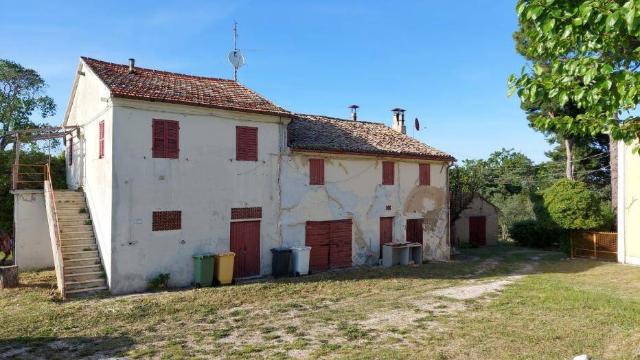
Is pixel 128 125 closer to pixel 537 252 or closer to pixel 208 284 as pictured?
pixel 208 284

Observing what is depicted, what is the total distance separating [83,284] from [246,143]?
675 centimetres

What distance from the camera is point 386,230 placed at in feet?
66.2

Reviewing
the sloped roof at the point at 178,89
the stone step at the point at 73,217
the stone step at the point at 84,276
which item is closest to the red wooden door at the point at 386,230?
the sloped roof at the point at 178,89

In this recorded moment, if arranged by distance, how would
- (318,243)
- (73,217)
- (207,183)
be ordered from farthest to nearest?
(318,243) < (73,217) < (207,183)

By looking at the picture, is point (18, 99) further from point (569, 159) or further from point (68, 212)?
point (569, 159)

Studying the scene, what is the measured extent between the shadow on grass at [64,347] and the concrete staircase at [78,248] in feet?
11.9

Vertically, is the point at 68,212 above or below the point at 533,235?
above

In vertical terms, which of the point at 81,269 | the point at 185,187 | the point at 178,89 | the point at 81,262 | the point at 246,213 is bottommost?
the point at 81,269

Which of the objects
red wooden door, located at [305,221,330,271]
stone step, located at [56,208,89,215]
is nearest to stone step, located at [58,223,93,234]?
stone step, located at [56,208,89,215]

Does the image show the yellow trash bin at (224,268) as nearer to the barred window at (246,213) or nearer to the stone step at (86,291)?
the barred window at (246,213)

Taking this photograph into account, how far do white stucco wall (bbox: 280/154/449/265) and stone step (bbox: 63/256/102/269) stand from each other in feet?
20.7

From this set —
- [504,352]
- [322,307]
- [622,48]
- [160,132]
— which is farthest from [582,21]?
[160,132]

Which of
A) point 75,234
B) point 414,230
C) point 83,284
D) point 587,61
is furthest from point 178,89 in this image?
point 587,61

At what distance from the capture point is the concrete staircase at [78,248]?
44.0 feet
